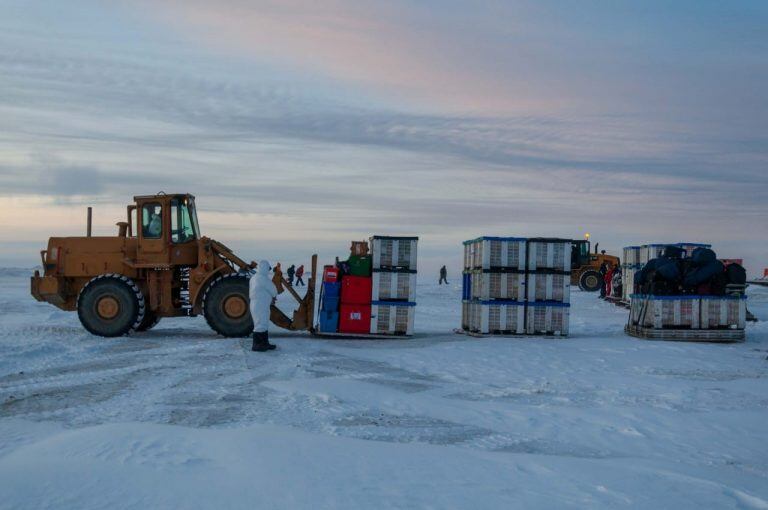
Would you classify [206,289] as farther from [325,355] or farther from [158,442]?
[158,442]

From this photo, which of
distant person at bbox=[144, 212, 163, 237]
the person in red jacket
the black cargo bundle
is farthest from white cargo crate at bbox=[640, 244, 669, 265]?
distant person at bbox=[144, 212, 163, 237]

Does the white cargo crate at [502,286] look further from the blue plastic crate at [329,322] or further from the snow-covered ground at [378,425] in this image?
the blue plastic crate at [329,322]

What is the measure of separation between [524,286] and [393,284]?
2985 mm

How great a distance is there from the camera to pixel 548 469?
5.99 meters

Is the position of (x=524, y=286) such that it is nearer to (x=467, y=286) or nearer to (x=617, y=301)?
(x=467, y=286)

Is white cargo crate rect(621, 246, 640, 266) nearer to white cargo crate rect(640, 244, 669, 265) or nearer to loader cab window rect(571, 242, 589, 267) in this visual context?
white cargo crate rect(640, 244, 669, 265)

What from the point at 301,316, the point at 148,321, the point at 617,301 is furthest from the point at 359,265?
the point at 617,301

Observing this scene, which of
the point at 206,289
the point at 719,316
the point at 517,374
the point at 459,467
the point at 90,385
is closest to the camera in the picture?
the point at 459,467

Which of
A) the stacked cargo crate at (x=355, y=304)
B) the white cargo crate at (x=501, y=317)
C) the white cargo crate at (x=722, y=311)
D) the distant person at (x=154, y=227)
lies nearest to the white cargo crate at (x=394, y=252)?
the stacked cargo crate at (x=355, y=304)

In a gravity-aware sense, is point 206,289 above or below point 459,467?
above

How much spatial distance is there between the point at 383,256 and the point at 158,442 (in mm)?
10592

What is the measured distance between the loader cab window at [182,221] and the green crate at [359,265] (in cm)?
339

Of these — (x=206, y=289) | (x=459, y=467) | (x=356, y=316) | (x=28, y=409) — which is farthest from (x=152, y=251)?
(x=459, y=467)

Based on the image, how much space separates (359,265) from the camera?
1667 centimetres
